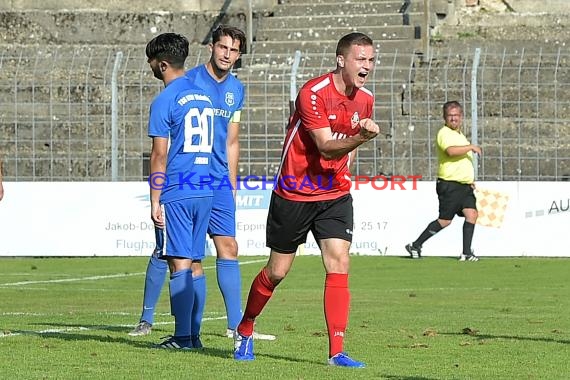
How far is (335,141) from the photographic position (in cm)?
841

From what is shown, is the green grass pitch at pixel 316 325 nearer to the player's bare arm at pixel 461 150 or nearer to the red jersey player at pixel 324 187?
the red jersey player at pixel 324 187

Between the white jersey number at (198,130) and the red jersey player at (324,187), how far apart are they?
85 centimetres

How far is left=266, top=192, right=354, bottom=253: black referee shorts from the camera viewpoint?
877 cm

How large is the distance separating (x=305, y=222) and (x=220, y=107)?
1672mm

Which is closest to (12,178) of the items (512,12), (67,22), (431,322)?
(67,22)

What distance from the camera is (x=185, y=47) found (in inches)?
384

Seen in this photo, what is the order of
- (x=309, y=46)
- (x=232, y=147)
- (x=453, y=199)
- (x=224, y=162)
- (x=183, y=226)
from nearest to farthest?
(x=183, y=226)
(x=224, y=162)
(x=232, y=147)
(x=453, y=199)
(x=309, y=46)

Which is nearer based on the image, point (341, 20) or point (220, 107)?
point (220, 107)

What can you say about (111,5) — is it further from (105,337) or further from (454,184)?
(105,337)

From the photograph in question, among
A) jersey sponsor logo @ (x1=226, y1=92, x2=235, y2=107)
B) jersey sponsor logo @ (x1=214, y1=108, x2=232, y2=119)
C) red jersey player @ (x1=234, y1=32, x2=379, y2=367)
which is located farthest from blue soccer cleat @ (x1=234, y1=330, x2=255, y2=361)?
jersey sponsor logo @ (x1=226, y1=92, x2=235, y2=107)

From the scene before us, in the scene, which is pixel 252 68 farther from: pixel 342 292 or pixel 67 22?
pixel 342 292

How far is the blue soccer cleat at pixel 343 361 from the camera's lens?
27.6ft

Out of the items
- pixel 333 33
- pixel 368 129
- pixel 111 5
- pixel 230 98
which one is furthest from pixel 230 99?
pixel 111 5

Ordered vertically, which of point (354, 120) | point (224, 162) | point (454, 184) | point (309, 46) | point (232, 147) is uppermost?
point (309, 46)
